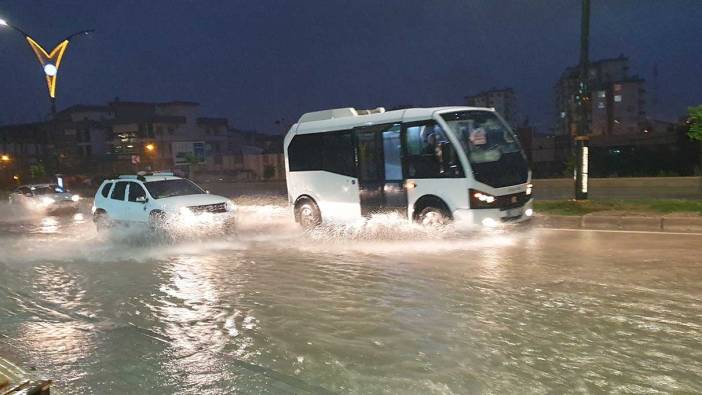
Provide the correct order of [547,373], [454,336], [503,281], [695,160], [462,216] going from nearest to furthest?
[547,373] < [454,336] < [503,281] < [462,216] < [695,160]

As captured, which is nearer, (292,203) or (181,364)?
(181,364)

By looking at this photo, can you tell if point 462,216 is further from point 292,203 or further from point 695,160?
point 695,160

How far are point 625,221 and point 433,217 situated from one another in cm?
433

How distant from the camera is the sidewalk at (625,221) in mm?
11430

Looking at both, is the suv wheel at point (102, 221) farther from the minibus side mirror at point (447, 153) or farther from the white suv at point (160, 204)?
the minibus side mirror at point (447, 153)

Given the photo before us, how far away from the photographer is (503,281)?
7762 mm

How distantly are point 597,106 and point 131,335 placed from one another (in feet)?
246

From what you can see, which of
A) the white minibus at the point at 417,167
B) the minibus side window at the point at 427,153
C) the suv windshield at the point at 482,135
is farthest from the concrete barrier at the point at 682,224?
the minibus side window at the point at 427,153

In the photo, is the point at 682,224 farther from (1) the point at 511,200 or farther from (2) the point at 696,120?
(2) the point at 696,120

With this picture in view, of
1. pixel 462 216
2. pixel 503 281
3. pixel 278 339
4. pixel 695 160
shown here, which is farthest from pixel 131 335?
pixel 695 160

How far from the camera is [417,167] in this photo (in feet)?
38.5

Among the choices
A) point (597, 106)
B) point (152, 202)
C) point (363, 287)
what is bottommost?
point (363, 287)

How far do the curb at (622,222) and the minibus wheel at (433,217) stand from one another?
3.07m

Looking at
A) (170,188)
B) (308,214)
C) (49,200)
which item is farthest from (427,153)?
(49,200)
